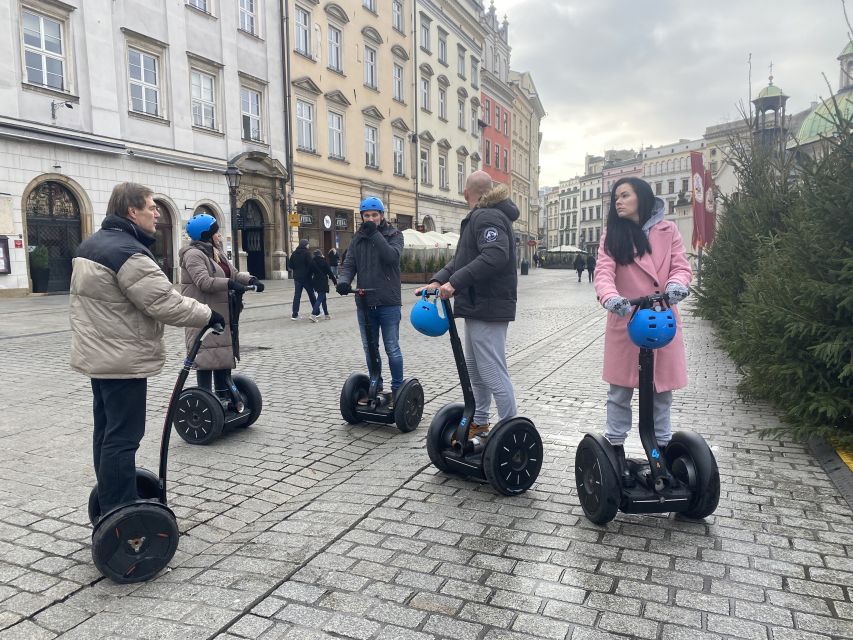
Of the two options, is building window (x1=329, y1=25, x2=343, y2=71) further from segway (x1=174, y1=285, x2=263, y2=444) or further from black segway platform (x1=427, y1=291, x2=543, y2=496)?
black segway platform (x1=427, y1=291, x2=543, y2=496)

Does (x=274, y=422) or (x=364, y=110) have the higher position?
(x=364, y=110)

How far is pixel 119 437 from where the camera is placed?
115 inches

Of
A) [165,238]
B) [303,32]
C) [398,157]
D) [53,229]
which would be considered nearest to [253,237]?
[165,238]

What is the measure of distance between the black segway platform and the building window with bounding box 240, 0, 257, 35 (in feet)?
81.8

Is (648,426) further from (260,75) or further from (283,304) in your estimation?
(260,75)

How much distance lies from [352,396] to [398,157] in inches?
1301

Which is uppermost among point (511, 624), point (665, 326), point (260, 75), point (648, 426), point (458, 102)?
point (458, 102)

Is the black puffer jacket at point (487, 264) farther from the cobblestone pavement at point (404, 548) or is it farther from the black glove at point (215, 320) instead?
the black glove at point (215, 320)

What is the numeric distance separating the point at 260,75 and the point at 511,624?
2661cm

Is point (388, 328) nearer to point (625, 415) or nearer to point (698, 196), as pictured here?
point (625, 415)

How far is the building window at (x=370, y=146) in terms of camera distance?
33225 millimetres

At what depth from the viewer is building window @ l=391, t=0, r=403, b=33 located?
35.2m

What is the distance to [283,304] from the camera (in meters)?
17.4

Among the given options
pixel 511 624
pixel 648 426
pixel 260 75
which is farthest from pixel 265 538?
pixel 260 75
